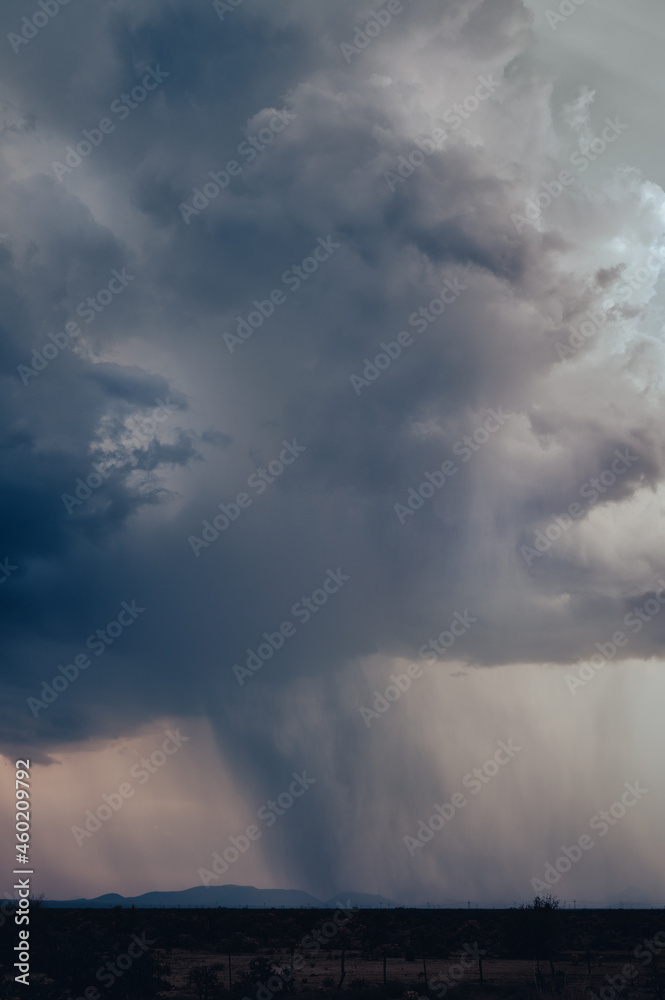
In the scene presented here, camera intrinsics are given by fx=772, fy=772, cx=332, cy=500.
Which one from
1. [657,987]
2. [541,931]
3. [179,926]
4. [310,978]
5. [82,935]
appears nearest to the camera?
[657,987]

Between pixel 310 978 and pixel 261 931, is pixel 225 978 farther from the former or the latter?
pixel 261 931

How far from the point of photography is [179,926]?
8781 centimetres

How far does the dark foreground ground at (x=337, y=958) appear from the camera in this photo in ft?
157

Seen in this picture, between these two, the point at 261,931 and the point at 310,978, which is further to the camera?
the point at 261,931

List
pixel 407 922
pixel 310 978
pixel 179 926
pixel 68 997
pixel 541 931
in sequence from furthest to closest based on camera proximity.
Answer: pixel 407 922
pixel 179 926
pixel 541 931
pixel 310 978
pixel 68 997

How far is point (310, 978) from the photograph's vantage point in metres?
55.6

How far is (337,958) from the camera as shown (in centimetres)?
6756

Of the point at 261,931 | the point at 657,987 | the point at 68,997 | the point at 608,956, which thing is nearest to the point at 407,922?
the point at 261,931

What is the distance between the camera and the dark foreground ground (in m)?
47.9

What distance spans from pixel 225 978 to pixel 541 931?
28.0 m

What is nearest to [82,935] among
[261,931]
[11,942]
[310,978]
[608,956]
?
[11,942]

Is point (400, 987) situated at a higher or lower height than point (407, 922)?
lower

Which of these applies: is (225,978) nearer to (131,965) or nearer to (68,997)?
(131,965)

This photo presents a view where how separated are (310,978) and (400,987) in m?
8.94
